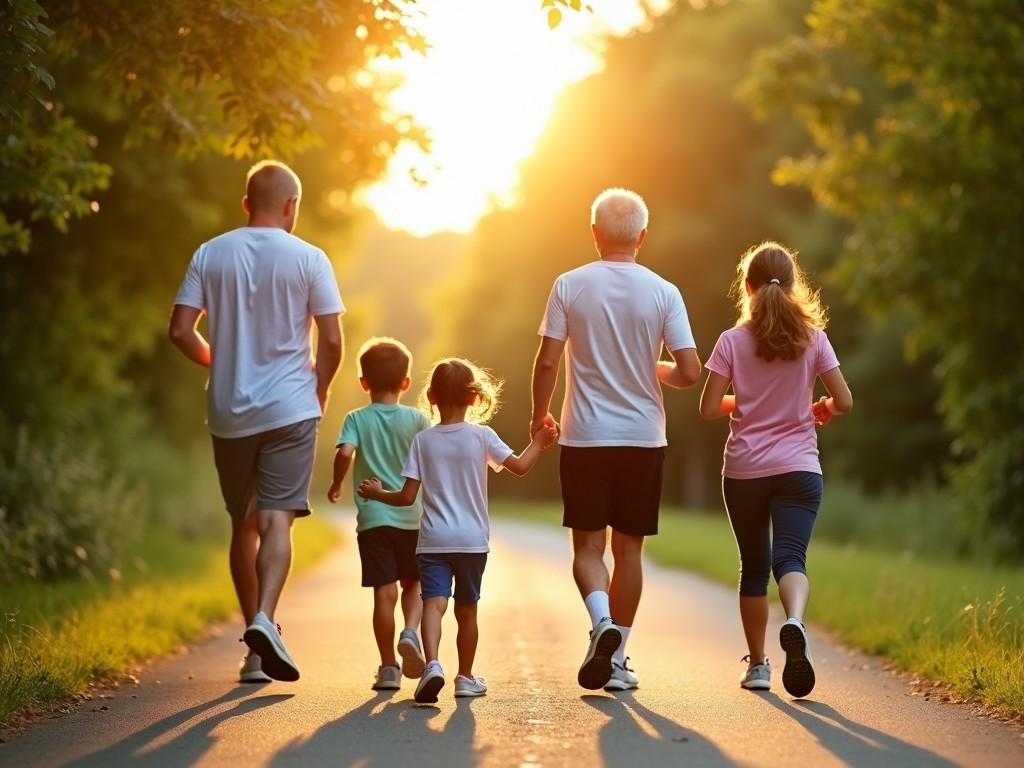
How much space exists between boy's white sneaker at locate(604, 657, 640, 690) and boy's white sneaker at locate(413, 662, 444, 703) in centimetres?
89

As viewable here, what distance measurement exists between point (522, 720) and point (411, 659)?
0.96 m

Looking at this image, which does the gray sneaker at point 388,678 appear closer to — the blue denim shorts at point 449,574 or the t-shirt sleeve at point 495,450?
the blue denim shorts at point 449,574

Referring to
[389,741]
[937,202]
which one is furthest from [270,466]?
[937,202]

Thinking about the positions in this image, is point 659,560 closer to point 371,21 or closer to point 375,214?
point 375,214

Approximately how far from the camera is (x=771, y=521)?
7.50 meters

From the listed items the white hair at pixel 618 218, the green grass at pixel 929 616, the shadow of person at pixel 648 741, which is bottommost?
the green grass at pixel 929 616

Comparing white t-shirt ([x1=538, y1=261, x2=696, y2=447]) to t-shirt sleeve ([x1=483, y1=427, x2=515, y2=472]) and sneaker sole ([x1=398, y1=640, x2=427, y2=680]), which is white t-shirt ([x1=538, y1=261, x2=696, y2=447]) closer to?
t-shirt sleeve ([x1=483, y1=427, x2=515, y2=472])

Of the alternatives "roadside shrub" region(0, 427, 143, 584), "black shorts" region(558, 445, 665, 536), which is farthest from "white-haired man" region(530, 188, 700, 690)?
"roadside shrub" region(0, 427, 143, 584)

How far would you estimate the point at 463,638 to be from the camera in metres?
7.13

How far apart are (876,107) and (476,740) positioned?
3490 cm

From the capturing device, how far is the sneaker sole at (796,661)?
6859 millimetres

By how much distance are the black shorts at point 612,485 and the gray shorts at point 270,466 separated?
124 cm

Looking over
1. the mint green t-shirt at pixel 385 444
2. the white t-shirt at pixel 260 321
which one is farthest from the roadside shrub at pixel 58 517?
the mint green t-shirt at pixel 385 444

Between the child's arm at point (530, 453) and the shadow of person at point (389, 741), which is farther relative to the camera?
the child's arm at point (530, 453)
